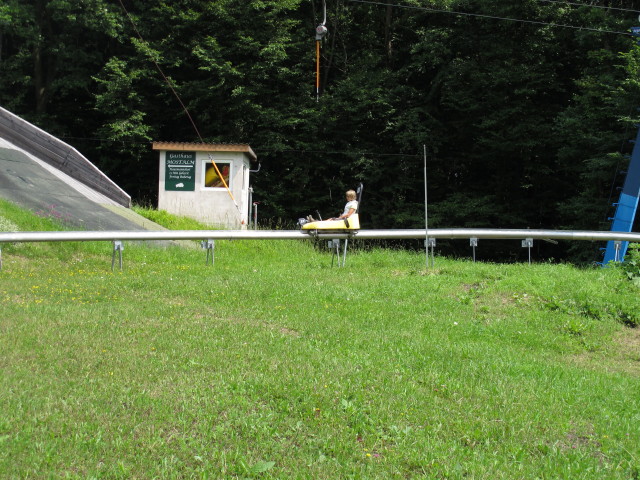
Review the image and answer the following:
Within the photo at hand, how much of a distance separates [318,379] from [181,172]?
18.6m

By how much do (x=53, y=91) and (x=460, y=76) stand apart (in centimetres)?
2094

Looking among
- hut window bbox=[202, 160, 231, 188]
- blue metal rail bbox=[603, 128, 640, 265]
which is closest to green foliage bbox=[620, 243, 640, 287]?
blue metal rail bbox=[603, 128, 640, 265]

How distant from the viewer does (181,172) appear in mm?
23672

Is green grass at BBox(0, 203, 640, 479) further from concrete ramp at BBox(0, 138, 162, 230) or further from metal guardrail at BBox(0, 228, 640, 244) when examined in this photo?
concrete ramp at BBox(0, 138, 162, 230)

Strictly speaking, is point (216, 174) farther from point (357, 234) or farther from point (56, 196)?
point (357, 234)

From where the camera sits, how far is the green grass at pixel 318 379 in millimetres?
4727

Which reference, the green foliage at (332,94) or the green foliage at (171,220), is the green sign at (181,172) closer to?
the green foliage at (171,220)

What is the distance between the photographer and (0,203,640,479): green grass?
15.5 feet

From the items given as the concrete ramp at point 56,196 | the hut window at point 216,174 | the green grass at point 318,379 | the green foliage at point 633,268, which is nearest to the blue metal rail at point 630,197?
the green foliage at point 633,268

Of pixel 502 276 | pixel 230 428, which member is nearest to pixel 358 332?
pixel 230 428

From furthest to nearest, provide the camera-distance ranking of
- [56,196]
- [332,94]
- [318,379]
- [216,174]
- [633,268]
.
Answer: [332,94], [216,174], [56,196], [633,268], [318,379]

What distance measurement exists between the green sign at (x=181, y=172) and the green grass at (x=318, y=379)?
40.3ft

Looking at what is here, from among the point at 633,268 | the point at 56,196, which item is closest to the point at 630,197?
the point at 633,268

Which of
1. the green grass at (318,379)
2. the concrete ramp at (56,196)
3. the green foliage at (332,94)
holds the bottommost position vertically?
the green grass at (318,379)
